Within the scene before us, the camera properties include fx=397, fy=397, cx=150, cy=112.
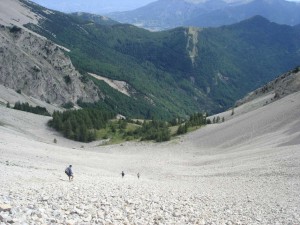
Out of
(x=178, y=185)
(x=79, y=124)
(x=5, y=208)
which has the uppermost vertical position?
(x=5, y=208)

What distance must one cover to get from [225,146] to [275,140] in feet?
48.4

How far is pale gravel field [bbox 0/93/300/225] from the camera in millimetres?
21172

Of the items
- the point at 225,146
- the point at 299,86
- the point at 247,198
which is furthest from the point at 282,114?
the point at 247,198

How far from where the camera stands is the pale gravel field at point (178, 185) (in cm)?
2117

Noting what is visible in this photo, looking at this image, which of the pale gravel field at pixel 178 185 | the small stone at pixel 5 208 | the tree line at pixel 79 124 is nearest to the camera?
the small stone at pixel 5 208

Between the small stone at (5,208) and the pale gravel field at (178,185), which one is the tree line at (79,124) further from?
the small stone at (5,208)

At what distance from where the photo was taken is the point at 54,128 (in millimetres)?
119562

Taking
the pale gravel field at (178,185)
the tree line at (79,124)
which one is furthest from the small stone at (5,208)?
the tree line at (79,124)

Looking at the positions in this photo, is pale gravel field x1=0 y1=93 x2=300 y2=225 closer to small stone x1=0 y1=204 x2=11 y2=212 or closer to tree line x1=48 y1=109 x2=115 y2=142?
small stone x1=0 y1=204 x2=11 y2=212

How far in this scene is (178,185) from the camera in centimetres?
4278

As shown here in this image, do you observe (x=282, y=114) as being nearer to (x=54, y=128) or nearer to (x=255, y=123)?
(x=255, y=123)

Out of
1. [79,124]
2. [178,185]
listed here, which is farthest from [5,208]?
[79,124]

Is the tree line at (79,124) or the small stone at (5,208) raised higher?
the small stone at (5,208)

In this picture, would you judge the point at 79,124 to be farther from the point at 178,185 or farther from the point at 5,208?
the point at 5,208
